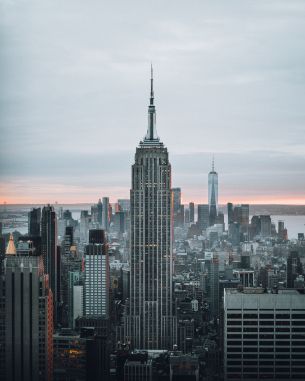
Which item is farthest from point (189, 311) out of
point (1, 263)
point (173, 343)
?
point (1, 263)

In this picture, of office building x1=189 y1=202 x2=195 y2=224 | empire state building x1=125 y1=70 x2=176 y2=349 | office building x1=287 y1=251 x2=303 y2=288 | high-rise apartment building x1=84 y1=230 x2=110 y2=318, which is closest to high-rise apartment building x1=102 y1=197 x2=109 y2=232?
high-rise apartment building x1=84 y1=230 x2=110 y2=318

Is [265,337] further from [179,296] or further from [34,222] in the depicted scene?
[179,296]

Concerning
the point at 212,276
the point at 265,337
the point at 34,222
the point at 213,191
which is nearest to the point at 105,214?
the point at 213,191

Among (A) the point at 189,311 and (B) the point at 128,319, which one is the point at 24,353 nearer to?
(A) the point at 189,311

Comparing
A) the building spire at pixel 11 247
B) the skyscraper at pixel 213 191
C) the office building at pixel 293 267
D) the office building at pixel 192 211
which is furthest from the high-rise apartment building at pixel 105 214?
the office building at pixel 293 267

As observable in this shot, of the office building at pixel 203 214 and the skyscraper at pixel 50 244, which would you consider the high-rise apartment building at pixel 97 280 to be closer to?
the skyscraper at pixel 50 244
